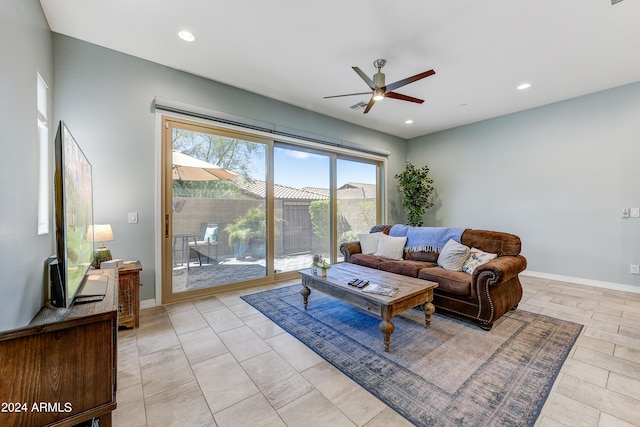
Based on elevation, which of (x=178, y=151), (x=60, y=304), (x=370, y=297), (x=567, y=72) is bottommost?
(x=370, y=297)

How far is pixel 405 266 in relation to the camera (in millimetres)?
3326

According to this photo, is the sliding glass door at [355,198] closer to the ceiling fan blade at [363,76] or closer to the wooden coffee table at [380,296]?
the wooden coffee table at [380,296]

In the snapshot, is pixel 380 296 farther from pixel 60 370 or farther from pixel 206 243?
pixel 206 243

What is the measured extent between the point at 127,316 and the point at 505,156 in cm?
618

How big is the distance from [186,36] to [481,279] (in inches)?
152

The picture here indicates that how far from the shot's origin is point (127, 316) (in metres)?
2.54

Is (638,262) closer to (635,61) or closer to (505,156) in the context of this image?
(505,156)

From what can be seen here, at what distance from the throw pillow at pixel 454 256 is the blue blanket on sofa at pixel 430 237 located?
12.5 inches

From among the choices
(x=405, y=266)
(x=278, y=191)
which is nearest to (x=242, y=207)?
(x=278, y=191)

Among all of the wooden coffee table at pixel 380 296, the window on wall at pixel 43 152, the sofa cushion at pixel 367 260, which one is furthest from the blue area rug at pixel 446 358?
the window on wall at pixel 43 152

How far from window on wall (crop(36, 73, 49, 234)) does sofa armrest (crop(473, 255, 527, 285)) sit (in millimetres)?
3764

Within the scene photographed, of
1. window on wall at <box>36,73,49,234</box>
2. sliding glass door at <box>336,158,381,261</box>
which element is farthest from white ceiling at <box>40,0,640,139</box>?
sliding glass door at <box>336,158,381,261</box>

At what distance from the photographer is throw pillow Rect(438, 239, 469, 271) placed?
304 centimetres

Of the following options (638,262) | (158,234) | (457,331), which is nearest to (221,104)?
(158,234)
